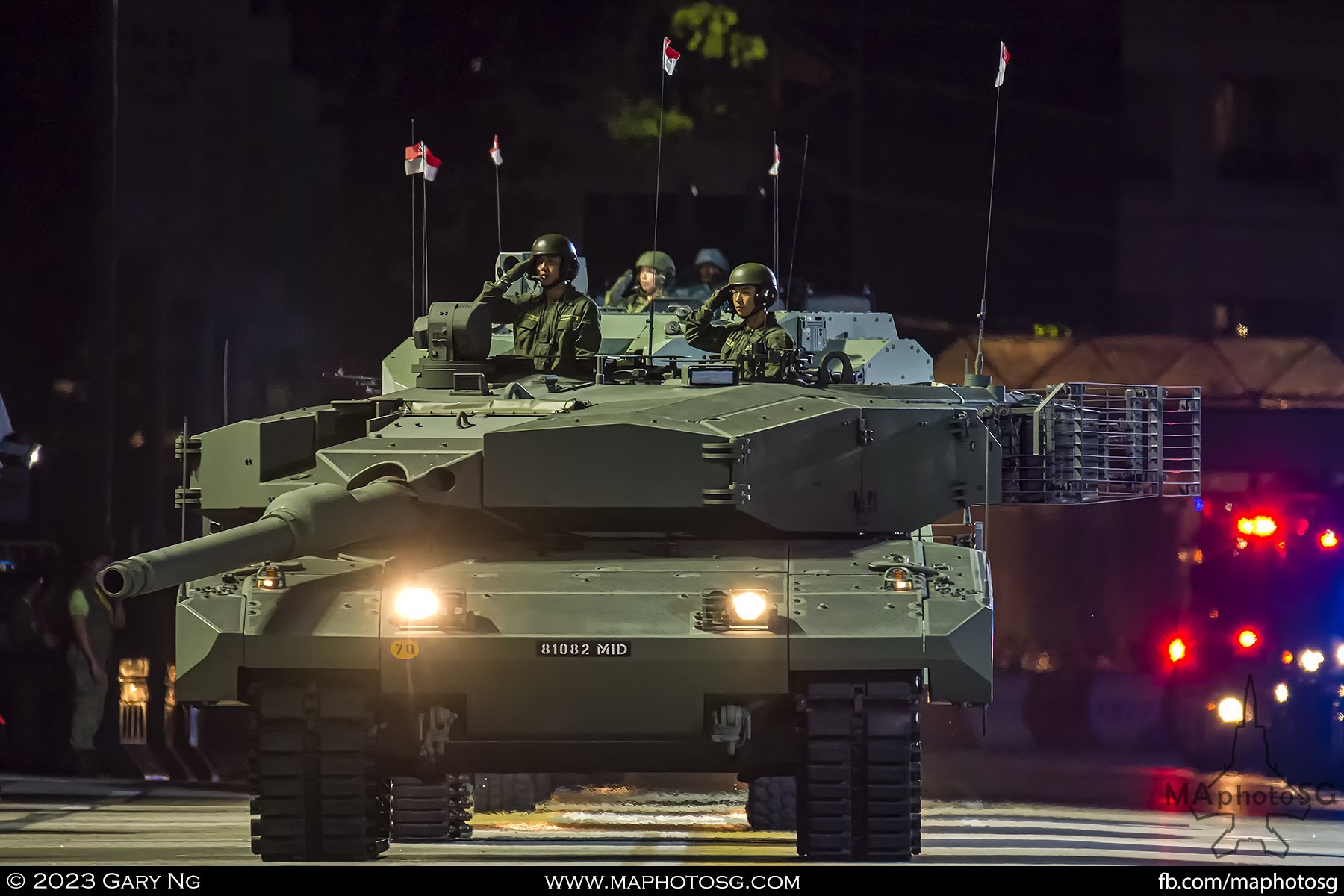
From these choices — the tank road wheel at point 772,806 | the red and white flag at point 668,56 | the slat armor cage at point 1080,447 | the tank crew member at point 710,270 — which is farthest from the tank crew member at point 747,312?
the tank crew member at point 710,270

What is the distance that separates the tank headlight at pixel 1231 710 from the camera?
1914 centimetres

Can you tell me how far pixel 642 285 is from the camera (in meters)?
18.3

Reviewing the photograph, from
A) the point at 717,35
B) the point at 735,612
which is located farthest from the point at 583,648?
the point at 717,35

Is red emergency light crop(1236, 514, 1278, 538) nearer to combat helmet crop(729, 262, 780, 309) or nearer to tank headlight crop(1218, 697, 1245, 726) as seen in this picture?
tank headlight crop(1218, 697, 1245, 726)

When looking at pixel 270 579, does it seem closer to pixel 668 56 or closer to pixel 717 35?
pixel 668 56

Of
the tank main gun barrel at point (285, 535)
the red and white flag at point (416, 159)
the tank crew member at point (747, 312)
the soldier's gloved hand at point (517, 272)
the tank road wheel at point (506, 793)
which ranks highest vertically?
the red and white flag at point (416, 159)

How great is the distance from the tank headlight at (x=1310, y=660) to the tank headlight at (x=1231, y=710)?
2.26 feet

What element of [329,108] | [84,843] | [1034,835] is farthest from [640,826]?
[329,108]

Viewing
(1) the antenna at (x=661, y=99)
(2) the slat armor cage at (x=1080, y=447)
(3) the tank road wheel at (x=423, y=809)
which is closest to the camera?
(2) the slat armor cage at (x=1080, y=447)

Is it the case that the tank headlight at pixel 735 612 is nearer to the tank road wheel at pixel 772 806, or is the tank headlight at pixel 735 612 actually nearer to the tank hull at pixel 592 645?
the tank hull at pixel 592 645

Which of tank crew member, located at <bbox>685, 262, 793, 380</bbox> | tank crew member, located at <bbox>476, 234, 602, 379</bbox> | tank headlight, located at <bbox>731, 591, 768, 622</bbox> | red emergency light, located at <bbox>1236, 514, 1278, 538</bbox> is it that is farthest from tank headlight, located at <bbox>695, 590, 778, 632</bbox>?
red emergency light, located at <bbox>1236, 514, 1278, 538</bbox>

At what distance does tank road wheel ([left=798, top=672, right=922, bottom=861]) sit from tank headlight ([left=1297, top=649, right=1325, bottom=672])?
10.1 m

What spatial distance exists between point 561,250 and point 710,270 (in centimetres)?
647

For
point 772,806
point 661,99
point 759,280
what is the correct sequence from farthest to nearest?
point 661,99 < point 772,806 < point 759,280
